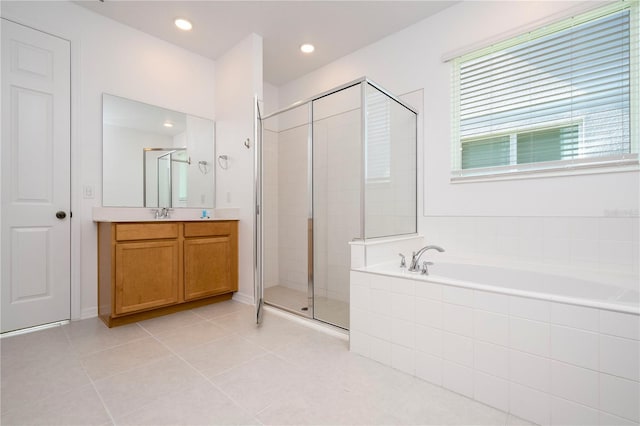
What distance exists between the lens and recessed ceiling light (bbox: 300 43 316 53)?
→ 10.0 feet

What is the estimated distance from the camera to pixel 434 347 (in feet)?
5.04

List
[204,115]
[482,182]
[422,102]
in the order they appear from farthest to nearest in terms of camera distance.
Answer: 1. [204,115]
2. [422,102]
3. [482,182]

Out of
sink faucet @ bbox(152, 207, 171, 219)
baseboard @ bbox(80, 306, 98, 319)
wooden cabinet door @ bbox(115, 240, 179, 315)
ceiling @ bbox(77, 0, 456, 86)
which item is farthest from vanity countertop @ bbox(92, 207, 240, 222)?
ceiling @ bbox(77, 0, 456, 86)

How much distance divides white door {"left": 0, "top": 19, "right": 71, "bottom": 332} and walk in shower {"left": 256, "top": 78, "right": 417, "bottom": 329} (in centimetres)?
161

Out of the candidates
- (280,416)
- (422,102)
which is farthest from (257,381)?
(422,102)

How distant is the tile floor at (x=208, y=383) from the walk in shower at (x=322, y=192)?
51 cm

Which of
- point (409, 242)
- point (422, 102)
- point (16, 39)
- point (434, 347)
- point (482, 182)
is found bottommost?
point (434, 347)

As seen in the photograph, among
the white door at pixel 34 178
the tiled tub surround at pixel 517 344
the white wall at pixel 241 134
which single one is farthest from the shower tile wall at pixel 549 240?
the white door at pixel 34 178

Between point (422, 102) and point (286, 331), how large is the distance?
2.27m

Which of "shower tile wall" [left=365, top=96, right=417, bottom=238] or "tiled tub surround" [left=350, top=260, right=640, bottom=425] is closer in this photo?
"tiled tub surround" [left=350, top=260, right=640, bottom=425]

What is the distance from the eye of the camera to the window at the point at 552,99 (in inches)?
70.8

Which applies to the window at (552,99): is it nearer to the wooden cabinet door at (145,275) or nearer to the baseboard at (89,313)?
the wooden cabinet door at (145,275)

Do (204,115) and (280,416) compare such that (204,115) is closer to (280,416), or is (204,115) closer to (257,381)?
(257,381)

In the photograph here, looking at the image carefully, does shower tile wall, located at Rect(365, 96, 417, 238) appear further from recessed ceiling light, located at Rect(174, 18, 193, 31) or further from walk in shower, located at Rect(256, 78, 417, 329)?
recessed ceiling light, located at Rect(174, 18, 193, 31)
